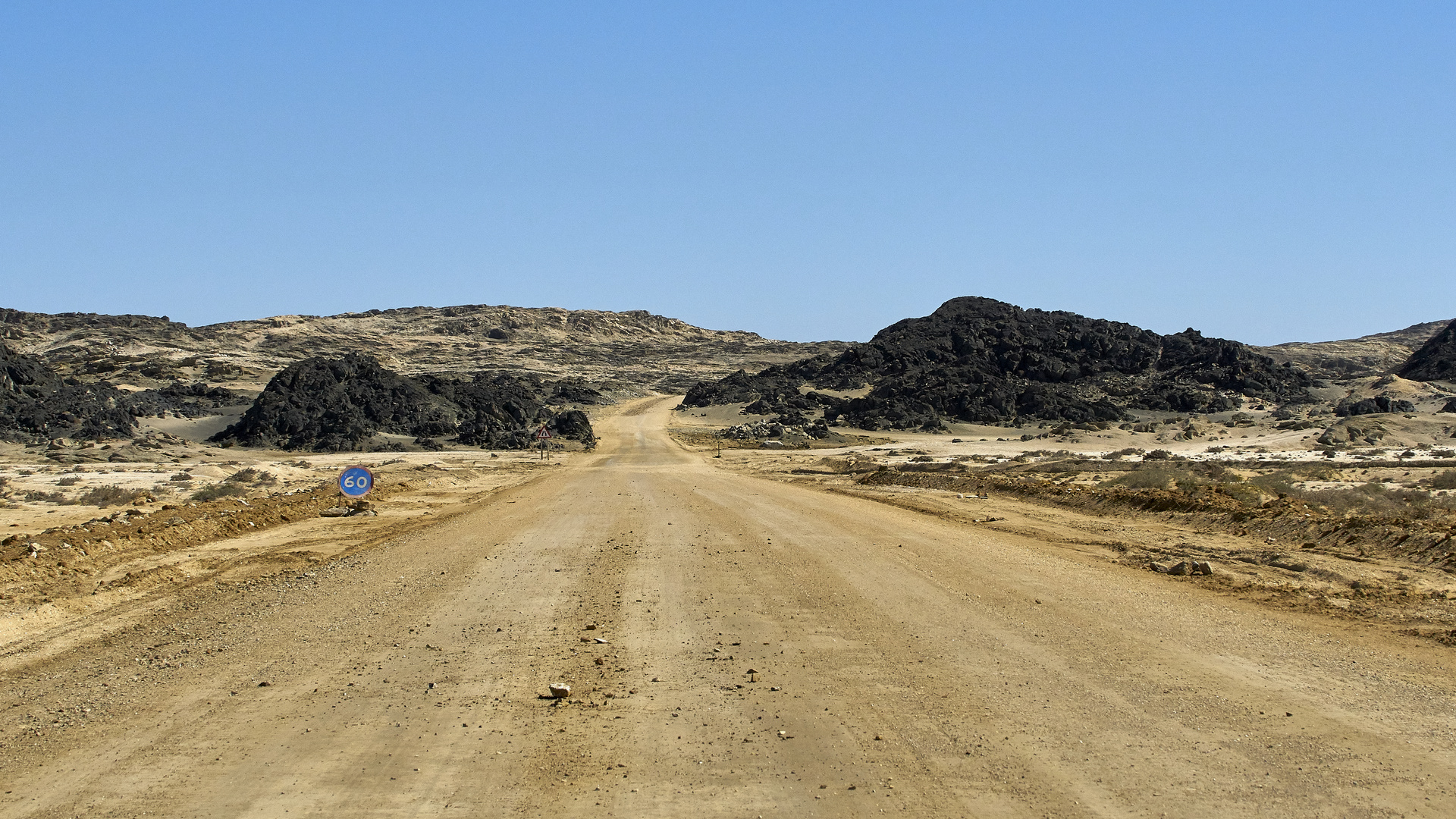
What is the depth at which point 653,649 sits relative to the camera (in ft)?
27.4

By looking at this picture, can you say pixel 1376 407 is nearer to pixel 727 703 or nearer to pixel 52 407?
pixel 727 703

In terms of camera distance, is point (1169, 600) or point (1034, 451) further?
point (1034, 451)

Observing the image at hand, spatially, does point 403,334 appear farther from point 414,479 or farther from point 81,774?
point 81,774

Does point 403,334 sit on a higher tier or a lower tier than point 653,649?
higher

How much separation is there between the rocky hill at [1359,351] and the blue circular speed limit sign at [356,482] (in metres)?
107

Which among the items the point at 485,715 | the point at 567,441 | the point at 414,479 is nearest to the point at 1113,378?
the point at 567,441

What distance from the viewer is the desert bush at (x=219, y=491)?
24.5 meters

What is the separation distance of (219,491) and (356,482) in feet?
26.9

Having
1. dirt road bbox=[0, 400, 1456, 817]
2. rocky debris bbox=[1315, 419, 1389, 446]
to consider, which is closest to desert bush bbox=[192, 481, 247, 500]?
dirt road bbox=[0, 400, 1456, 817]

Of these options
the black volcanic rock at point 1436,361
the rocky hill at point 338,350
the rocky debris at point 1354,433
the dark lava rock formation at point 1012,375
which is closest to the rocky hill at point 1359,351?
the black volcanic rock at point 1436,361

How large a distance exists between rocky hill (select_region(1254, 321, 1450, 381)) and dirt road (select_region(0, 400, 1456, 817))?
4299 inches

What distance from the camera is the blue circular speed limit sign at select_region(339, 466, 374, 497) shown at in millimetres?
20219

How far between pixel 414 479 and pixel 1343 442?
45588 millimetres

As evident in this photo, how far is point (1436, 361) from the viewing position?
82.8 m
